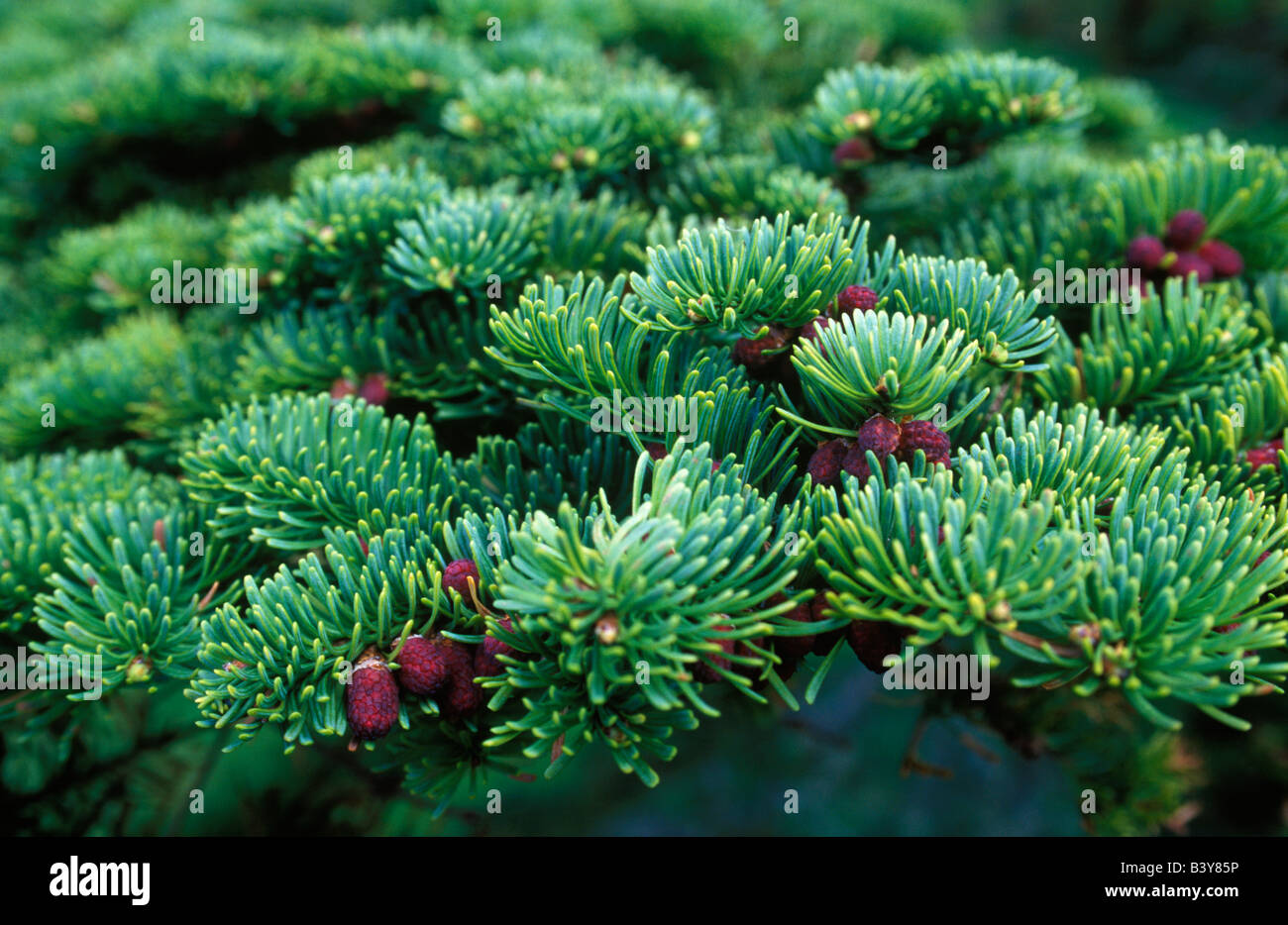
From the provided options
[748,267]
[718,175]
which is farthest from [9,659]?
[718,175]

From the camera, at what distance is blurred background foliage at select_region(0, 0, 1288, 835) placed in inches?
39.7

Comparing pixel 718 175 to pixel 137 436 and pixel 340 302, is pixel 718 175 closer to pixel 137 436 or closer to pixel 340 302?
pixel 340 302

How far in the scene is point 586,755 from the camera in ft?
6.25

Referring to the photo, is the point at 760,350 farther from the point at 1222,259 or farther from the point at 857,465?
the point at 1222,259

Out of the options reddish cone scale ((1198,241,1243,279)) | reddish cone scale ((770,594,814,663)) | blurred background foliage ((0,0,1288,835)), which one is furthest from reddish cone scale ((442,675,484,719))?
reddish cone scale ((1198,241,1243,279))

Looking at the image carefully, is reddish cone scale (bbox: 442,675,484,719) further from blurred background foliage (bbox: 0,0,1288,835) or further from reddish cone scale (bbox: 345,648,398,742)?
blurred background foliage (bbox: 0,0,1288,835)

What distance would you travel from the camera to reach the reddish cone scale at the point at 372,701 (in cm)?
53

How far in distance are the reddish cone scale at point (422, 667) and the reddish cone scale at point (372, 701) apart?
1 centimetres

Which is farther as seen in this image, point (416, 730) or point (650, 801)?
point (650, 801)

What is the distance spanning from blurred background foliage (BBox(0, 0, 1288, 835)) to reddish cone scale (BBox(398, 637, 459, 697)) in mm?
423

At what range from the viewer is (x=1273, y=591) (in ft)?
1.91

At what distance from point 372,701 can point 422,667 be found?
37 mm

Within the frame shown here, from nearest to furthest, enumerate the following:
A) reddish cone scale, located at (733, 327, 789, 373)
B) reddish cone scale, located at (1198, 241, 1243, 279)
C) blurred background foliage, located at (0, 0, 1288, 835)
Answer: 1. reddish cone scale, located at (733, 327, 789, 373)
2. reddish cone scale, located at (1198, 241, 1243, 279)
3. blurred background foliage, located at (0, 0, 1288, 835)
